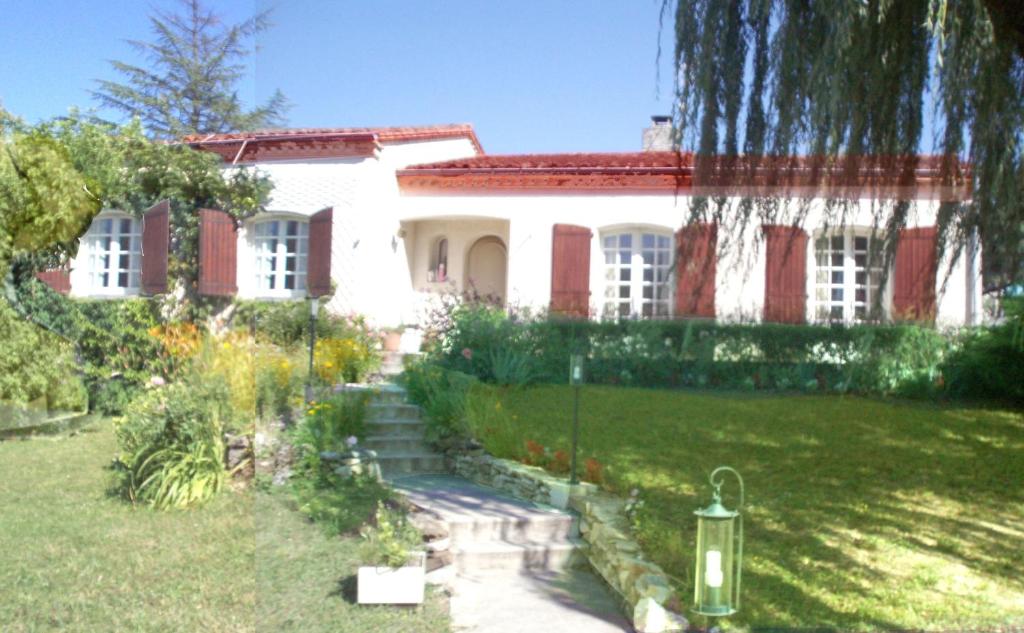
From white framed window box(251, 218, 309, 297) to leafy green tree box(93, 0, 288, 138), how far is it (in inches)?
32.9

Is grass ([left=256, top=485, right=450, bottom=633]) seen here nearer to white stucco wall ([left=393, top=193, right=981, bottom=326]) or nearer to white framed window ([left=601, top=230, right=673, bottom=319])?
white stucco wall ([left=393, top=193, right=981, bottom=326])

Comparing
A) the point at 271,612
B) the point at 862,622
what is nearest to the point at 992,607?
the point at 862,622

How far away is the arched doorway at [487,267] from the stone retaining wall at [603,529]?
317cm

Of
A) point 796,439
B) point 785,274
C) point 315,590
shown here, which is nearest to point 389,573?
point 315,590

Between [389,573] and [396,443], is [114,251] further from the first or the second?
[389,573]

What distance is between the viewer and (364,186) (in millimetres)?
7973

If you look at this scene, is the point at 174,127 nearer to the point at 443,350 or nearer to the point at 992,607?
the point at 443,350

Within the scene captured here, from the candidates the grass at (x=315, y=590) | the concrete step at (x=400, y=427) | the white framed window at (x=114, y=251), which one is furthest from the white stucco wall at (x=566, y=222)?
the grass at (x=315, y=590)

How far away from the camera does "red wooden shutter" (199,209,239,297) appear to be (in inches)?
263

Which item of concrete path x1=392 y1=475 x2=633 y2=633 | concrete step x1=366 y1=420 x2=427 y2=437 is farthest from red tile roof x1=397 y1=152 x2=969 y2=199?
concrete path x1=392 y1=475 x2=633 y2=633

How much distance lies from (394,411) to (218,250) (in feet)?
9.87

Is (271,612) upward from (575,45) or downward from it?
downward

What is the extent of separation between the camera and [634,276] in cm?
1070

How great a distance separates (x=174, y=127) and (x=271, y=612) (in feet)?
12.3
